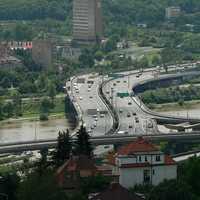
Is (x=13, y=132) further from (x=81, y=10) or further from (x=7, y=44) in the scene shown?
(x=81, y=10)

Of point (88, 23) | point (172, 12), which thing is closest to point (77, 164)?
point (88, 23)

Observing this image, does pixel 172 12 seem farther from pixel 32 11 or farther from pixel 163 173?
pixel 163 173

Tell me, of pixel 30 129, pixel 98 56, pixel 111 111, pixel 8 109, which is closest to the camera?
pixel 30 129

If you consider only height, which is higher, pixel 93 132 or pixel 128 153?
pixel 128 153

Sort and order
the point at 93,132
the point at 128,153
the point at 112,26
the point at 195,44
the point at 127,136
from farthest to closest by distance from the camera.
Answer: the point at 112,26 < the point at 195,44 < the point at 93,132 < the point at 127,136 < the point at 128,153

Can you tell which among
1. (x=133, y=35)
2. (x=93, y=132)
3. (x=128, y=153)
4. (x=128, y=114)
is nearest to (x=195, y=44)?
(x=133, y=35)

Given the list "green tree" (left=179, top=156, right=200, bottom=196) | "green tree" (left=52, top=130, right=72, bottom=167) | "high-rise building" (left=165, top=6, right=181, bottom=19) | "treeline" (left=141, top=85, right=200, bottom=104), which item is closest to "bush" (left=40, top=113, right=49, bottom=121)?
"treeline" (left=141, top=85, right=200, bottom=104)

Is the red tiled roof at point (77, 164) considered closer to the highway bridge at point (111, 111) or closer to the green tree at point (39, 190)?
the green tree at point (39, 190)
